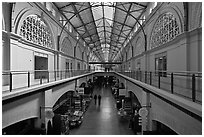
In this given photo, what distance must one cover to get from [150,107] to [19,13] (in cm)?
942

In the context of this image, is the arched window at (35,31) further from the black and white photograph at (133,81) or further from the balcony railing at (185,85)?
the balcony railing at (185,85)

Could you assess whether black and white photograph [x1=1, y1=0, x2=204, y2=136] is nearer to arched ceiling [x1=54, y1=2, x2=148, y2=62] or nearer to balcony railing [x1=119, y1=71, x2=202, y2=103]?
balcony railing [x1=119, y1=71, x2=202, y2=103]

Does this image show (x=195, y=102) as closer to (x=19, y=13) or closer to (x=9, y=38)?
(x=9, y=38)

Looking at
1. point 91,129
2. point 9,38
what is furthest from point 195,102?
point 91,129

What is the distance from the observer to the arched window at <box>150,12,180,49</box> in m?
10.3

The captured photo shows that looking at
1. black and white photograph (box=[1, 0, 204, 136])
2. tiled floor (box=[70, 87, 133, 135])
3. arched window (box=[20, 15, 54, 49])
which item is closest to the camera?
black and white photograph (box=[1, 0, 204, 136])

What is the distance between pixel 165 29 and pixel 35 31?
965 centimetres

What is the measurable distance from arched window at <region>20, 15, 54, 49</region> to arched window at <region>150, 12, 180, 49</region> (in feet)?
31.2

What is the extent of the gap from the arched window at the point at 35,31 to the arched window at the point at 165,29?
374 inches

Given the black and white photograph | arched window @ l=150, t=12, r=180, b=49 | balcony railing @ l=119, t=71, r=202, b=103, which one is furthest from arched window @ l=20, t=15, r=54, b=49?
arched window @ l=150, t=12, r=180, b=49

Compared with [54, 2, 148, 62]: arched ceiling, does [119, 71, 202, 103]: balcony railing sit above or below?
below

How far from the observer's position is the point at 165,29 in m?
11.9

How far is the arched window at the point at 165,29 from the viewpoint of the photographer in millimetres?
10298

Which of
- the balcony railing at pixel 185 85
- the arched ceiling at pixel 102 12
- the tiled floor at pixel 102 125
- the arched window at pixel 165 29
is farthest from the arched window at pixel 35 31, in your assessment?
the arched window at pixel 165 29
